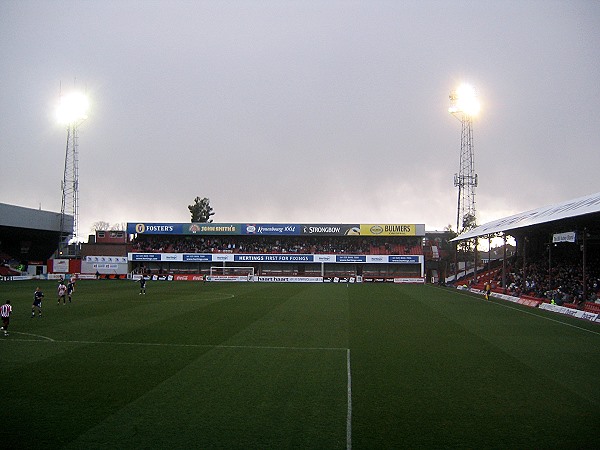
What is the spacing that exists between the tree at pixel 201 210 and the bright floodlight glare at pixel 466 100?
69069 millimetres

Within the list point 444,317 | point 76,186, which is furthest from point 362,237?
→ point 444,317

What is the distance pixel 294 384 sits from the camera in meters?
11.8

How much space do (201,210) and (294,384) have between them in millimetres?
104213

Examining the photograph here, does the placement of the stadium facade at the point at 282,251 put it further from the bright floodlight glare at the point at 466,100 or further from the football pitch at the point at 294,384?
the football pitch at the point at 294,384

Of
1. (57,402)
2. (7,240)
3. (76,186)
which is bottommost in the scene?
(57,402)

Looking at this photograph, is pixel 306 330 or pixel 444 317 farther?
pixel 444 317

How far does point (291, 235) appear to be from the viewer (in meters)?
72.8

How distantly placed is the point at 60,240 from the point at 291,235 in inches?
1218

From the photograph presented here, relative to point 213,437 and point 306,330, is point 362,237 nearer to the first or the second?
point 306,330

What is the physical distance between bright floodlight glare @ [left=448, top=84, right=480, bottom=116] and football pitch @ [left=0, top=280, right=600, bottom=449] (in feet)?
118

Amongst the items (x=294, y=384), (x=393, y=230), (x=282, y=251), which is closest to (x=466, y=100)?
(x=393, y=230)

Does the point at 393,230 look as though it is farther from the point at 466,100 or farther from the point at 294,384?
the point at 294,384

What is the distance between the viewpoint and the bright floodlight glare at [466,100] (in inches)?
2105

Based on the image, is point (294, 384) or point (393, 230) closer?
Answer: point (294, 384)
